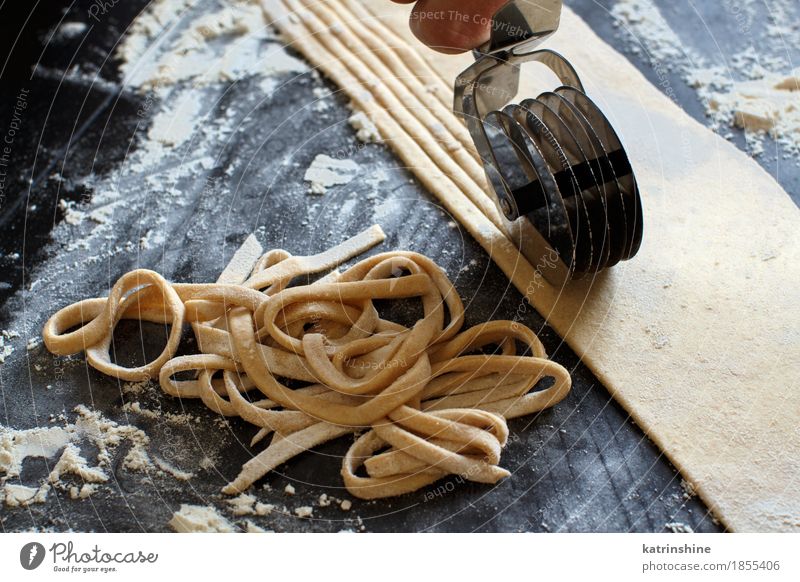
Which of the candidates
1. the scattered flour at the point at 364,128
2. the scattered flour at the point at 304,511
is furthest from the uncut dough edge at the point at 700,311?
the scattered flour at the point at 304,511

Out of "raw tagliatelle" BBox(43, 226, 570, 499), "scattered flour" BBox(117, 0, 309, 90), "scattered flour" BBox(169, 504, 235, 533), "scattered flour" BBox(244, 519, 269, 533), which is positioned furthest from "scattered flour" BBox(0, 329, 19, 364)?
"scattered flour" BBox(117, 0, 309, 90)

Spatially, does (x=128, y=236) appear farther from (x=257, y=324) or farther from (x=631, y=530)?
(x=631, y=530)

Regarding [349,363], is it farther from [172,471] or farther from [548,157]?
[548,157]

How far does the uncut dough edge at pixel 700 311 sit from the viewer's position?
1995 mm

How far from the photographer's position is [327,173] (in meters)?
2.76

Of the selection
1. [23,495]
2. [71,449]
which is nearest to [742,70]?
[71,449]

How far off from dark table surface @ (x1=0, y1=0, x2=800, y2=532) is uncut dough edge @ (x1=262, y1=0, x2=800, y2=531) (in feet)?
0.22

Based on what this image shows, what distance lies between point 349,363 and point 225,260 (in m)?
0.63

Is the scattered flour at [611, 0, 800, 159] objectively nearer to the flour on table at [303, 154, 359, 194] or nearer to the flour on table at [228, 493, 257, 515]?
the flour on table at [303, 154, 359, 194]

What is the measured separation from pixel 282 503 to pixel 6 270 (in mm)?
1233
